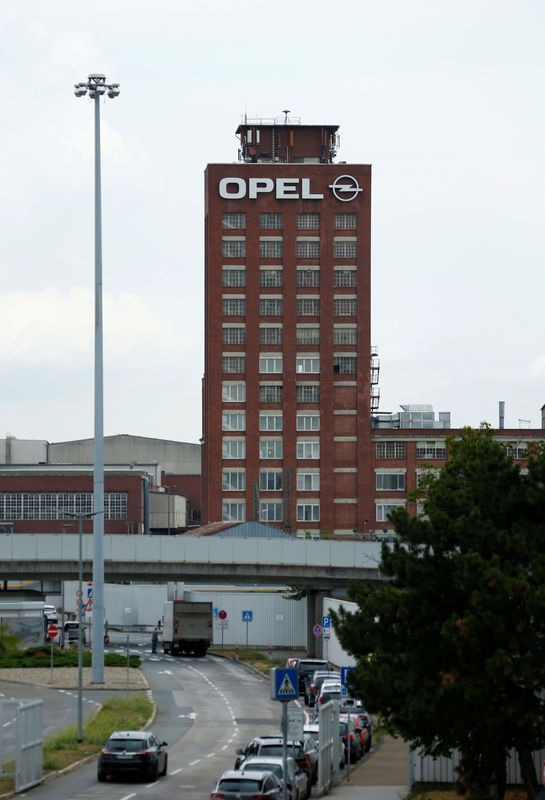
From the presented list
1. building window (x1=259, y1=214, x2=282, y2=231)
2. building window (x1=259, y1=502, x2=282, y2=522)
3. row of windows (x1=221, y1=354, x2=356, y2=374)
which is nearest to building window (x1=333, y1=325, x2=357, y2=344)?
row of windows (x1=221, y1=354, x2=356, y2=374)

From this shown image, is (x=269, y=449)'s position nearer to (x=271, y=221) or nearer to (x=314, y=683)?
(x=271, y=221)

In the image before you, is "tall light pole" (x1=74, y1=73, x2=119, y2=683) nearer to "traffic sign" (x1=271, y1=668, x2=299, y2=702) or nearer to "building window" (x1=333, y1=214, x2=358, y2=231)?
"traffic sign" (x1=271, y1=668, x2=299, y2=702)

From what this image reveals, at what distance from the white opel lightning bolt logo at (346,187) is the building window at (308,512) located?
1148 inches

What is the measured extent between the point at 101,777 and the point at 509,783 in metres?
11.1

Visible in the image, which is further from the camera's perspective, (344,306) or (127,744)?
(344,306)

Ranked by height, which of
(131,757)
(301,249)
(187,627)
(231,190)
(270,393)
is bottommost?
(187,627)

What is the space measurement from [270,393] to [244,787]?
3667 inches

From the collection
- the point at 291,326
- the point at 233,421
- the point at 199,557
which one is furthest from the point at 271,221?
the point at 199,557

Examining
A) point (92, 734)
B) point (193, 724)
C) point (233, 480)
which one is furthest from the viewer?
point (233, 480)

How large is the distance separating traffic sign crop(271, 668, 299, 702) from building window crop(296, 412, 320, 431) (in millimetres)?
93067

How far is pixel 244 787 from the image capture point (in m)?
28.5

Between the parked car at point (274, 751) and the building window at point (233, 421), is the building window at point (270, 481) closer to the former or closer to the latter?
the building window at point (233, 421)

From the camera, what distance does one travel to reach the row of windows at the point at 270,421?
12069 centimetres

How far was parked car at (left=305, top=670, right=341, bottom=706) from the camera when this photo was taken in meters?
56.3
